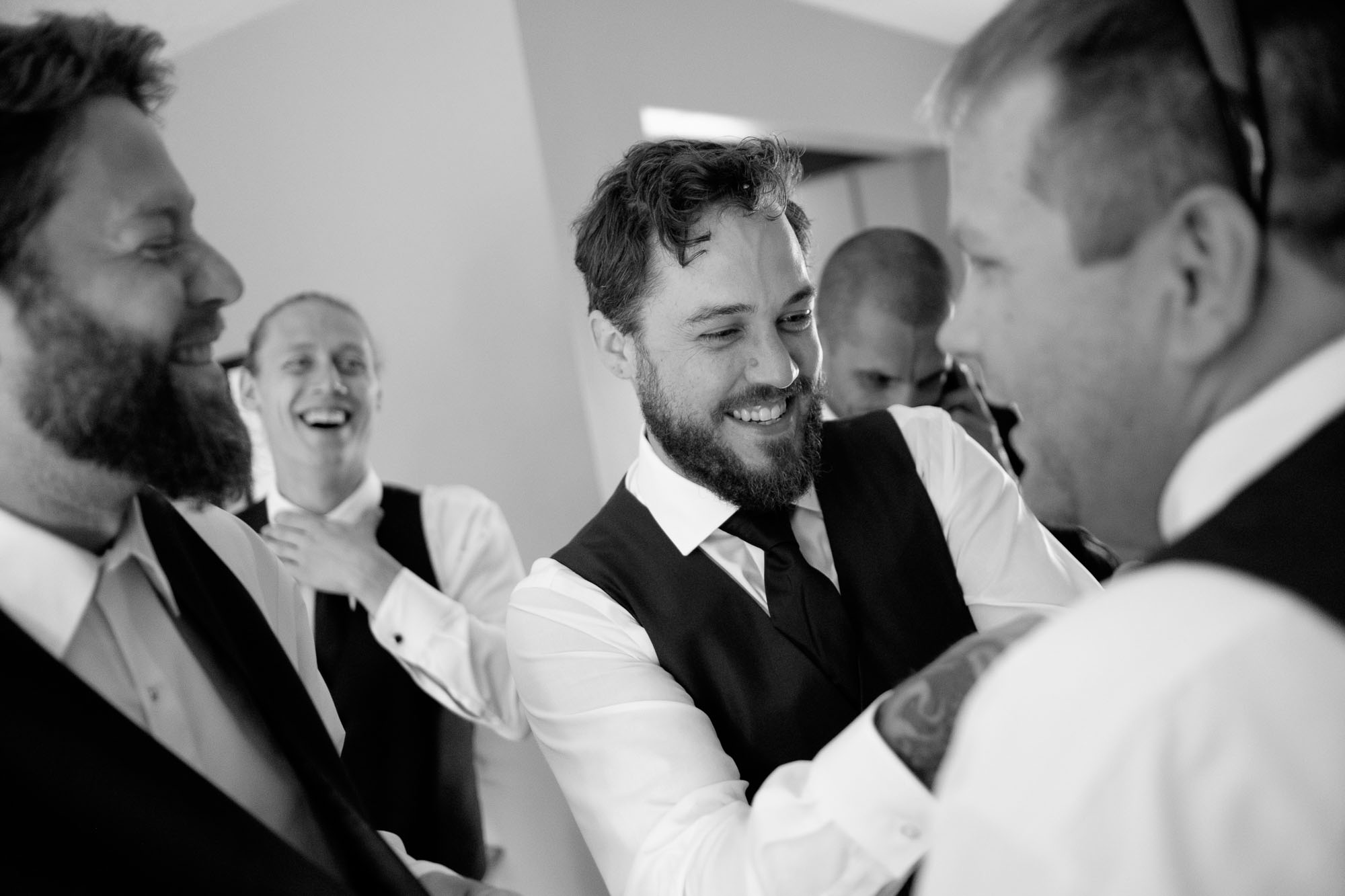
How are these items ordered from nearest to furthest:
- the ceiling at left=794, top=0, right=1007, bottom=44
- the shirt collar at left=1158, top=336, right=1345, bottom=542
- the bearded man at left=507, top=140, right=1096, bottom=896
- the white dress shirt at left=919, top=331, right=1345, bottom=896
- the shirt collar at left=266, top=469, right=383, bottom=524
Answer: the white dress shirt at left=919, top=331, right=1345, bottom=896
the shirt collar at left=1158, top=336, right=1345, bottom=542
the bearded man at left=507, top=140, right=1096, bottom=896
the shirt collar at left=266, top=469, right=383, bottom=524
the ceiling at left=794, top=0, right=1007, bottom=44

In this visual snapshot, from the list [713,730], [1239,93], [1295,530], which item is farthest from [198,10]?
[1295,530]

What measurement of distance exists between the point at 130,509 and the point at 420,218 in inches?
102

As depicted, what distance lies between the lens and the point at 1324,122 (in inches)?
28.3

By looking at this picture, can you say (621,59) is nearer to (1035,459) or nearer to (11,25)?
(11,25)

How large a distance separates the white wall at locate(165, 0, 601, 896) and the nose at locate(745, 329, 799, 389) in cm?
172

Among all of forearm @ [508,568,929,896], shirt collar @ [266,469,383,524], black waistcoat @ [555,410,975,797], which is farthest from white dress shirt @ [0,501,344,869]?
shirt collar @ [266,469,383,524]

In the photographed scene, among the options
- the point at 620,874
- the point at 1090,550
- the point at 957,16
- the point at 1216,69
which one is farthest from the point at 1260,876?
the point at 957,16

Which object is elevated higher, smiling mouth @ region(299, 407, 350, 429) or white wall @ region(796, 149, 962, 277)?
white wall @ region(796, 149, 962, 277)

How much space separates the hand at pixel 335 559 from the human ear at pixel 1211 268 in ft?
7.13

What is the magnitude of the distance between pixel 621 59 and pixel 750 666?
268cm

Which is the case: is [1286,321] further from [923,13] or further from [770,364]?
[923,13]

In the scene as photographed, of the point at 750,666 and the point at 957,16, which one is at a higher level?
the point at 957,16

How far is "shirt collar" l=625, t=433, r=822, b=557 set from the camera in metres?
1.76

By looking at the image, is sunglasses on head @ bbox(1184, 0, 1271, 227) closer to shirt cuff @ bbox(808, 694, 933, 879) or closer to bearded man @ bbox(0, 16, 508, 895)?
shirt cuff @ bbox(808, 694, 933, 879)
